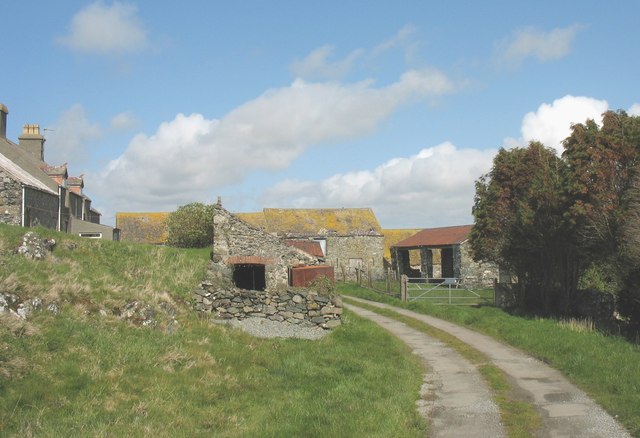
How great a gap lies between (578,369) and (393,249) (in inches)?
1662

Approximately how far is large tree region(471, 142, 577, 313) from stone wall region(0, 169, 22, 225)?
2330cm

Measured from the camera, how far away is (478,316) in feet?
76.3

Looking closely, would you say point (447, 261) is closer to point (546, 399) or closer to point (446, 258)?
point (446, 258)

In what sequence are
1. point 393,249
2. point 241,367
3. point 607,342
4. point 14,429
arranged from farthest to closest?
point 393,249 → point 607,342 → point 241,367 → point 14,429

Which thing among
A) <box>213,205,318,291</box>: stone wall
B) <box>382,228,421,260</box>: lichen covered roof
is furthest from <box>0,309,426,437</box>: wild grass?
<box>382,228,421,260</box>: lichen covered roof

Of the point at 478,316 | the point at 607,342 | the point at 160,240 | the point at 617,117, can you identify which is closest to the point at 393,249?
the point at 160,240

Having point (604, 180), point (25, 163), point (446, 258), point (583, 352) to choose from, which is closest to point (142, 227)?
point (25, 163)

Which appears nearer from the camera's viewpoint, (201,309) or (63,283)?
(63,283)

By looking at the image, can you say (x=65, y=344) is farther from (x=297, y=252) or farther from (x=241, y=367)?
(x=297, y=252)

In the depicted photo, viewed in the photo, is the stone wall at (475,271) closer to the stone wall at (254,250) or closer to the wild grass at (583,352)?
the wild grass at (583,352)

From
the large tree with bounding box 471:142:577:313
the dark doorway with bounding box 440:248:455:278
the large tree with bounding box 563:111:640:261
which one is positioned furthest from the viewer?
the dark doorway with bounding box 440:248:455:278

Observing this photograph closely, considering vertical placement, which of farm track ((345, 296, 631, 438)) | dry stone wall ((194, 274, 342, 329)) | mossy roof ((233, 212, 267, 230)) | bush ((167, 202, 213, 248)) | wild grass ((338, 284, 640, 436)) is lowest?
farm track ((345, 296, 631, 438))

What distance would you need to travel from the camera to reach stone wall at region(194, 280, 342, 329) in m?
19.7

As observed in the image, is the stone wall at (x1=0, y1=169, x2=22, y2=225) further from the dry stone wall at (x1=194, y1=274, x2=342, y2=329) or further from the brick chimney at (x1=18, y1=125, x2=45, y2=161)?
the brick chimney at (x1=18, y1=125, x2=45, y2=161)
